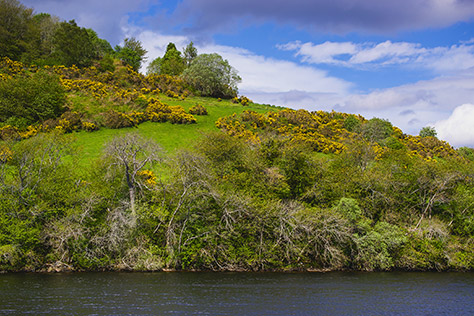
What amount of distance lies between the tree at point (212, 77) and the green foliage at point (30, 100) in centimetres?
4196

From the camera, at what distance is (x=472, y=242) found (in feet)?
160

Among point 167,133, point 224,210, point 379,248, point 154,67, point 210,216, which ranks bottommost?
point 379,248

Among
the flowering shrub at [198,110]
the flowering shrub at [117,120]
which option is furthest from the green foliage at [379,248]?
the flowering shrub at [198,110]

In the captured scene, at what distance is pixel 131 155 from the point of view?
45969 mm

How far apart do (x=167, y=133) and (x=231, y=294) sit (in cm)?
5380

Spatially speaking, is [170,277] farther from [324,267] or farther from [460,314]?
[460,314]

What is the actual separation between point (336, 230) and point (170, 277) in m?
18.4

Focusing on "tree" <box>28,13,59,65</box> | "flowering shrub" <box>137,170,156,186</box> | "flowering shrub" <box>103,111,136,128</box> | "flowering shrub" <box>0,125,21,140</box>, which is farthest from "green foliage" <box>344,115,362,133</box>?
"tree" <box>28,13,59,65</box>

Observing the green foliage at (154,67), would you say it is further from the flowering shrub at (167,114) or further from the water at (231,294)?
the water at (231,294)

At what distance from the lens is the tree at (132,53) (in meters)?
151

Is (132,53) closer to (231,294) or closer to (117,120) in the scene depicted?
(117,120)

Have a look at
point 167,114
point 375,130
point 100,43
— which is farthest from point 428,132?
point 100,43

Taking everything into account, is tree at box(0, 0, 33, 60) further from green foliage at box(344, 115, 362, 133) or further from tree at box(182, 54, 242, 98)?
green foliage at box(344, 115, 362, 133)

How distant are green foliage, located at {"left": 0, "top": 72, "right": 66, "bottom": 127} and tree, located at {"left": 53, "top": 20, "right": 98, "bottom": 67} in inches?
1342
